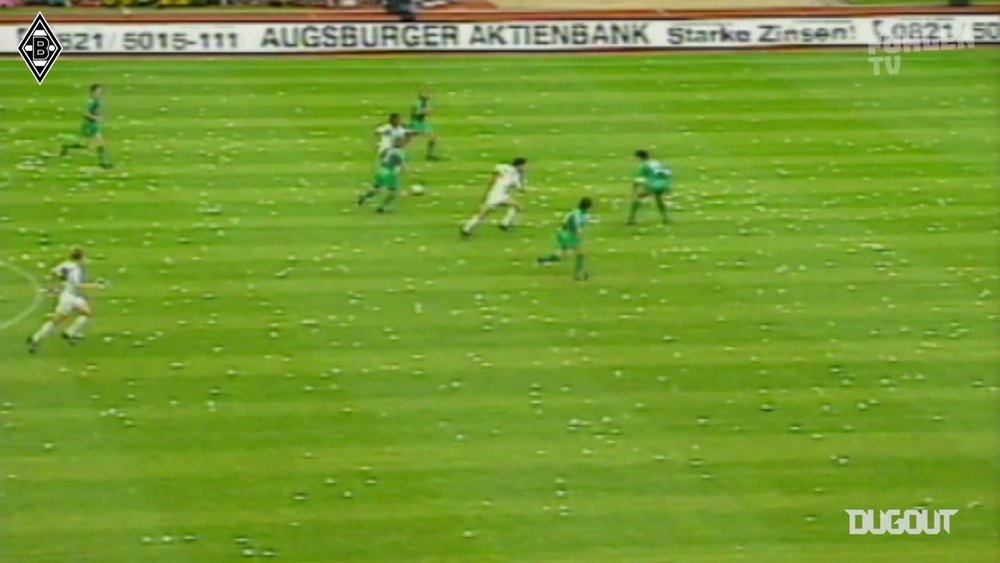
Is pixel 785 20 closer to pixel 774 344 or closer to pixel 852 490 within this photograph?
pixel 774 344

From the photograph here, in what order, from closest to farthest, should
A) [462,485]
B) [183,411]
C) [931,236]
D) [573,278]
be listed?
[462,485] < [183,411] < [573,278] < [931,236]

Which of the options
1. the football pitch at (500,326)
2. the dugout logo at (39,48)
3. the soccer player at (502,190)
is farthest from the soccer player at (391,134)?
the dugout logo at (39,48)

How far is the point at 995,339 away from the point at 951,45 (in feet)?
68.7

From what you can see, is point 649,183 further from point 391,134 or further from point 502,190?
point 391,134

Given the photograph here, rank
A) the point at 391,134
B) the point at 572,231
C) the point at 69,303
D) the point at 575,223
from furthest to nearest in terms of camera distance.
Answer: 1. the point at 391,134
2. the point at 572,231
3. the point at 575,223
4. the point at 69,303

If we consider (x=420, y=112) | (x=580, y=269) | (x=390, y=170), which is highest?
(x=420, y=112)

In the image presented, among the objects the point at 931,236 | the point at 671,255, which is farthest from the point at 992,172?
the point at 671,255

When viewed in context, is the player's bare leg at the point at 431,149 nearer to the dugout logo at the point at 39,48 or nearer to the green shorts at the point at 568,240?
the green shorts at the point at 568,240

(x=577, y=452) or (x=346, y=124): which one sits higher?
(x=346, y=124)

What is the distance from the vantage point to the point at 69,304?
1226 inches

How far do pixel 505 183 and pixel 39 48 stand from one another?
1661 centimetres

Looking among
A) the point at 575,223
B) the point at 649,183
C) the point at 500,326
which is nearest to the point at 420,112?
the point at 649,183

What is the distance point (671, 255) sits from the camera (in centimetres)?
3641

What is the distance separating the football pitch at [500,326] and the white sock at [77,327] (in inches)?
11.3
